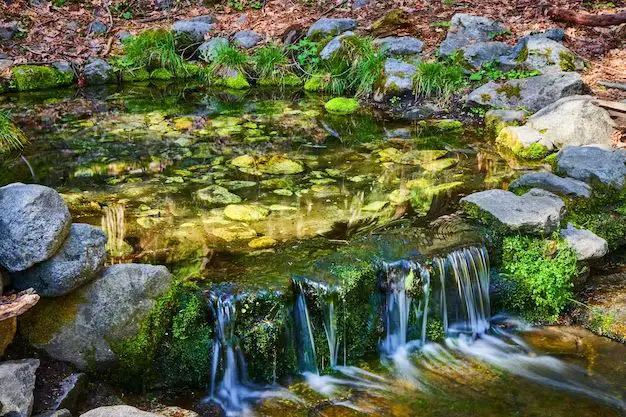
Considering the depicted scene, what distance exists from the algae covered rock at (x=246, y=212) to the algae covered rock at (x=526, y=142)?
2827 millimetres

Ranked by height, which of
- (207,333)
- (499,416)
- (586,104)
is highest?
(586,104)

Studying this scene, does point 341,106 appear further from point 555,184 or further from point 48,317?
point 48,317

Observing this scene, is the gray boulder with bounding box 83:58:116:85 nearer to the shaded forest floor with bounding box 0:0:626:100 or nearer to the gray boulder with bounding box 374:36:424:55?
the shaded forest floor with bounding box 0:0:626:100

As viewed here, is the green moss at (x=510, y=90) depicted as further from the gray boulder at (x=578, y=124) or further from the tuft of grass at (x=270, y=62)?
the tuft of grass at (x=270, y=62)

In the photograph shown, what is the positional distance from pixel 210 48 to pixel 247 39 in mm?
621

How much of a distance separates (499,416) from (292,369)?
1.20 m

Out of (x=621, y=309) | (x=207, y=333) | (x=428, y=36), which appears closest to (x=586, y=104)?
(x=621, y=309)

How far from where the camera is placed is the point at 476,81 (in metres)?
8.05

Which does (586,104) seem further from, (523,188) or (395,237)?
(395,237)

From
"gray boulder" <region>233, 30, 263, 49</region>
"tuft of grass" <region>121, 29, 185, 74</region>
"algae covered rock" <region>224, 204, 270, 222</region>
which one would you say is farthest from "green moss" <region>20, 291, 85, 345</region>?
"gray boulder" <region>233, 30, 263, 49</region>

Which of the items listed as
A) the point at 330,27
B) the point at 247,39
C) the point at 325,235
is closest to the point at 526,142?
the point at 325,235

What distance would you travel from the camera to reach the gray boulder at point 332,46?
900 cm

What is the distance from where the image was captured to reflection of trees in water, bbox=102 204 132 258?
4.36m

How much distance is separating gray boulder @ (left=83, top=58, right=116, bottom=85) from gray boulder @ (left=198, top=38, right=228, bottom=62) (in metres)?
1.42
